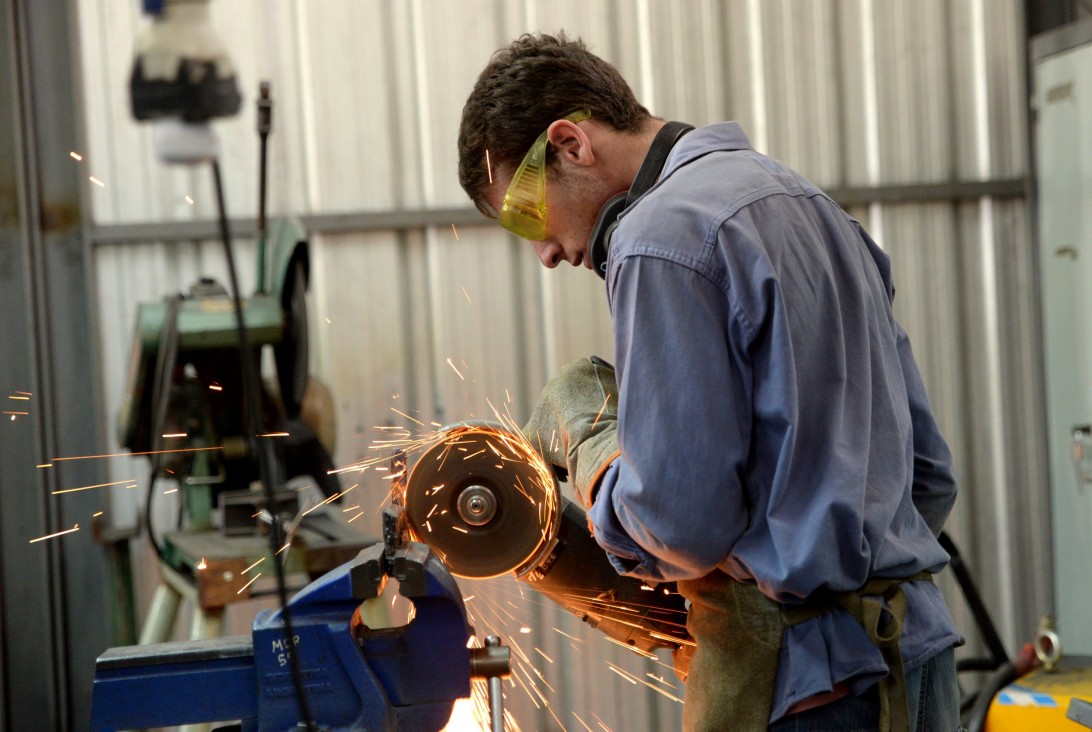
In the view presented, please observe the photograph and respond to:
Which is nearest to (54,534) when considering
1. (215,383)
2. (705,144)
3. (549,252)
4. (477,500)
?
(215,383)

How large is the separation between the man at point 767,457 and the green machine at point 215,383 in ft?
4.66

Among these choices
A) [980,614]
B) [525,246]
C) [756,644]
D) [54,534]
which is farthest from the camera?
[525,246]

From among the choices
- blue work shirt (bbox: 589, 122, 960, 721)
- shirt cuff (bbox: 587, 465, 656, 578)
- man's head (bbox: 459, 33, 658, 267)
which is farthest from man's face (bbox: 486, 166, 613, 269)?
shirt cuff (bbox: 587, 465, 656, 578)

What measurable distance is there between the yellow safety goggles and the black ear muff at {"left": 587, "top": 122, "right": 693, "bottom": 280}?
0.27ft

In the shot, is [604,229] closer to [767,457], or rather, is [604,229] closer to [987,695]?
[767,457]

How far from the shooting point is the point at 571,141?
148cm

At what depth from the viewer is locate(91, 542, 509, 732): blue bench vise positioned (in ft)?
4.45

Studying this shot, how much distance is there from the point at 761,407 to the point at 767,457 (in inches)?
2.5

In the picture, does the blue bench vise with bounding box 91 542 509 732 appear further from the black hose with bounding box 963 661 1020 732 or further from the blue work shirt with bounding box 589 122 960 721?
the black hose with bounding box 963 661 1020 732

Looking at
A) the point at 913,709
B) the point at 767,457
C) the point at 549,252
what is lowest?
the point at 913,709

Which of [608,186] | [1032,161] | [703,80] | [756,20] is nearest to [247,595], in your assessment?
[608,186]

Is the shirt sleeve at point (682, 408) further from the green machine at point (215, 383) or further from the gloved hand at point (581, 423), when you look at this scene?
the green machine at point (215, 383)

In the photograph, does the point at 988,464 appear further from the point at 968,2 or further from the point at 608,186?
the point at 608,186

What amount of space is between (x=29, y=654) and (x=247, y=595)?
1589mm
